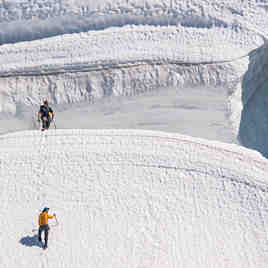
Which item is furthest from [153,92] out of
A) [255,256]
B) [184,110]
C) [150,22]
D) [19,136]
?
[255,256]

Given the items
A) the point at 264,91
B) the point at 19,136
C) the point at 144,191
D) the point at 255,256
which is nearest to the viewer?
the point at 255,256

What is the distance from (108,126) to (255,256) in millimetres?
2167

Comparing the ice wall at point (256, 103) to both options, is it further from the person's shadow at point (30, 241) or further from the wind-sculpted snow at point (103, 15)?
the person's shadow at point (30, 241)

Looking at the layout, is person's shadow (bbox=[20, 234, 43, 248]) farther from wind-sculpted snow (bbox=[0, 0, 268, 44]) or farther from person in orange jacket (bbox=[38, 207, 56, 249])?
wind-sculpted snow (bbox=[0, 0, 268, 44])

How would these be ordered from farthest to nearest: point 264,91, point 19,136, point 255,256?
point 264,91 < point 19,136 < point 255,256

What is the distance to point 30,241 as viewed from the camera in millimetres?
4262

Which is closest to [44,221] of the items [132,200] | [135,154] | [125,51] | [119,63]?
[132,200]

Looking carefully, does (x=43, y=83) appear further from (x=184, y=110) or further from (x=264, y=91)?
(x=264, y=91)

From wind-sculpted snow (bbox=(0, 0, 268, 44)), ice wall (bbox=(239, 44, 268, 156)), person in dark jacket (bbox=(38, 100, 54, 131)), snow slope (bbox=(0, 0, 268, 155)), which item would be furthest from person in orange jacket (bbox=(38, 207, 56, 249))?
ice wall (bbox=(239, 44, 268, 156))

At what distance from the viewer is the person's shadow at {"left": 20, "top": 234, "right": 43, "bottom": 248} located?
424 centimetres

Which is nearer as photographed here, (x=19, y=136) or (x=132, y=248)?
(x=132, y=248)

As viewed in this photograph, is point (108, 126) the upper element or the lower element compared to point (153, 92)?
lower

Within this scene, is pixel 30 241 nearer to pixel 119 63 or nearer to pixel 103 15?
pixel 119 63

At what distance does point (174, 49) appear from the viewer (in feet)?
16.6
